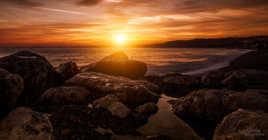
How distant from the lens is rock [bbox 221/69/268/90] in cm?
721

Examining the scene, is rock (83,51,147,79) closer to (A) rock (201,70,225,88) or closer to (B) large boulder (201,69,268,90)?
(A) rock (201,70,225,88)

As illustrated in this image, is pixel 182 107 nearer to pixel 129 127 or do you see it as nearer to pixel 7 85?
pixel 129 127

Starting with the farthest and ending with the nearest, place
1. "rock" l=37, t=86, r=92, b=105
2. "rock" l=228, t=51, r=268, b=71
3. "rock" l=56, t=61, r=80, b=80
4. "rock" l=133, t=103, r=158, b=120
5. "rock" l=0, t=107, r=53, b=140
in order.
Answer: "rock" l=228, t=51, r=268, b=71, "rock" l=56, t=61, r=80, b=80, "rock" l=37, t=86, r=92, b=105, "rock" l=133, t=103, r=158, b=120, "rock" l=0, t=107, r=53, b=140

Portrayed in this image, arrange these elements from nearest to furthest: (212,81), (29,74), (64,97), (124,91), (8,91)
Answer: (8,91) < (29,74) < (64,97) < (124,91) < (212,81)

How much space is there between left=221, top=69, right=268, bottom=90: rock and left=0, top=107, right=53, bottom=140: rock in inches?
294

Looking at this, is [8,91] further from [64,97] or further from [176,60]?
[176,60]

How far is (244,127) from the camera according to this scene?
258 cm

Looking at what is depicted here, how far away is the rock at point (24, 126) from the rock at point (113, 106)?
5.92 ft

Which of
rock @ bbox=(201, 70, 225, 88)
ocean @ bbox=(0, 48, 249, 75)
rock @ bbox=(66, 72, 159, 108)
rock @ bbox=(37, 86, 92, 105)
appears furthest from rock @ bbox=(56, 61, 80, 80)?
rock @ bbox=(201, 70, 225, 88)

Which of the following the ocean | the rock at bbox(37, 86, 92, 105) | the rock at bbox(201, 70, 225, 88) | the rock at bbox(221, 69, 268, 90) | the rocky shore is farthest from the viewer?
the ocean

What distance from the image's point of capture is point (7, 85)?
2.49 metres

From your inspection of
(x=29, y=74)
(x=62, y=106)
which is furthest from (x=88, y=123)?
(x=29, y=74)

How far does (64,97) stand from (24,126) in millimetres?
2810

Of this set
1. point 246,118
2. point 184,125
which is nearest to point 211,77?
point 184,125
